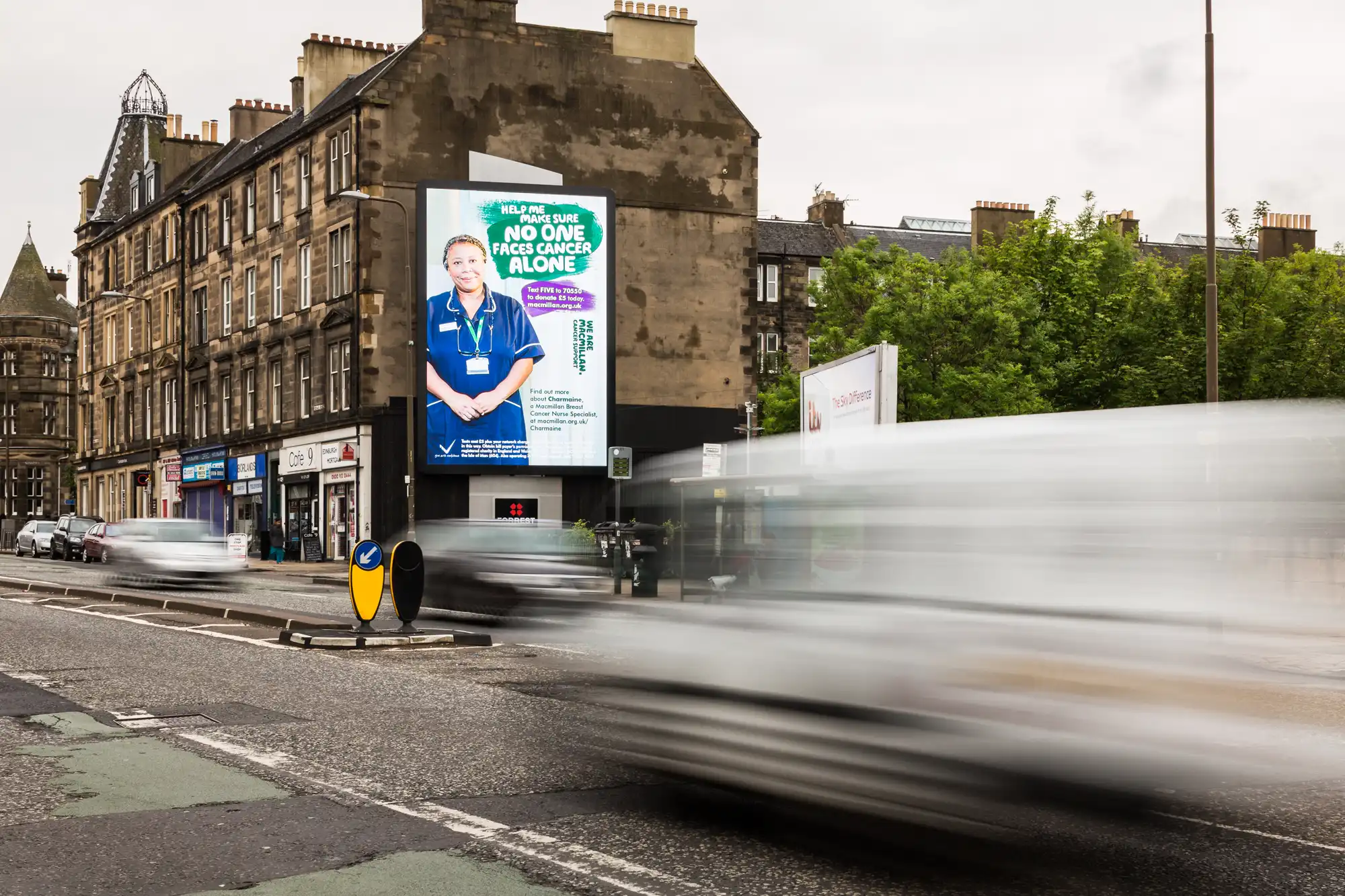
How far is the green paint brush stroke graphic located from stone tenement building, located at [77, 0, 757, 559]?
2.30 meters

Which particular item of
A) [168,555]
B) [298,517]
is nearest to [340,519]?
[298,517]

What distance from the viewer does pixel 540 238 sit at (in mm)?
43938

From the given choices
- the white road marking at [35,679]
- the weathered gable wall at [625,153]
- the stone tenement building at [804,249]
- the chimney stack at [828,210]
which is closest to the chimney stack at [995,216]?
the stone tenement building at [804,249]

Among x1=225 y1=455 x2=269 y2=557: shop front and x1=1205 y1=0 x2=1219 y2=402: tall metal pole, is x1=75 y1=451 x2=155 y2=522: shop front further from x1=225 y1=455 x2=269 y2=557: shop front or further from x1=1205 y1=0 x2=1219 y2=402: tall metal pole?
x1=1205 y1=0 x2=1219 y2=402: tall metal pole

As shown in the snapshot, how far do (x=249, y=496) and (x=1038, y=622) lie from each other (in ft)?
164

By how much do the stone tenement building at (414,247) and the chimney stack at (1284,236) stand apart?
33.1 metres

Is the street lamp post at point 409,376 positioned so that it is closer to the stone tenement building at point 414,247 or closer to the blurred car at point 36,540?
the stone tenement building at point 414,247

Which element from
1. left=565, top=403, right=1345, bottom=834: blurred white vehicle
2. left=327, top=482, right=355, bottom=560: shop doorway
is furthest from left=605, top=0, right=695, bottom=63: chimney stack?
left=565, top=403, right=1345, bottom=834: blurred white vehicle

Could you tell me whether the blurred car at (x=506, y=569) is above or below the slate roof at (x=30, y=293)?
below

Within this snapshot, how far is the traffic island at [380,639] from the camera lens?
16.7 m

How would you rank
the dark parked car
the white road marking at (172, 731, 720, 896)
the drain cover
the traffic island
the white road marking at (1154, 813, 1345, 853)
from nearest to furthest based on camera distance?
the white road marking at (172, 731, 720, 896), the white road marking at (1154, 813, 1345, 853), the drain cover, the traffic island, the dark parked car

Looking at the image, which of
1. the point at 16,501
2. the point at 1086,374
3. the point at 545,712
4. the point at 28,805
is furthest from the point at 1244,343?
the point at 16,501

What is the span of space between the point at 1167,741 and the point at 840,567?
1731 mm

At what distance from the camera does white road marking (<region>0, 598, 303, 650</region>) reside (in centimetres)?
1725
